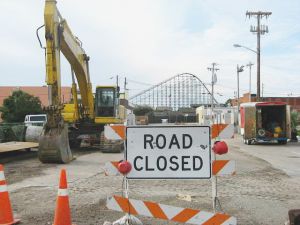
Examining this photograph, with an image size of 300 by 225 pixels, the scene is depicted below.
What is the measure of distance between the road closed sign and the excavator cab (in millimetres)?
18371

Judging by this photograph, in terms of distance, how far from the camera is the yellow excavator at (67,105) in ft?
55.7

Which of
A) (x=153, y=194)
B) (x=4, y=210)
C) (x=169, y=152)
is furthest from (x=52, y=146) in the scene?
(x=169, y=152)

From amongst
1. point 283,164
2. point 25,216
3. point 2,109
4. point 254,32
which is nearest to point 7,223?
point 25,216

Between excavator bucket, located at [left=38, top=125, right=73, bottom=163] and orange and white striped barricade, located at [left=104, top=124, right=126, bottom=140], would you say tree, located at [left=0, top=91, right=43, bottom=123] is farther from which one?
orange and white striped barricade, located at [left=104, top=124, right=126, bottom=140]

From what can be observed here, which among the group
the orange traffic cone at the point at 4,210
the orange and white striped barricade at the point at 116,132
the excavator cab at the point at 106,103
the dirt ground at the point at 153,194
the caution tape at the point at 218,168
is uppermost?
the excavator cab at the point at 106,103

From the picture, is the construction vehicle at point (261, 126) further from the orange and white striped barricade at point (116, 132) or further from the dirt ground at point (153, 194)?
the orange and white striped barricade at point (116, 132)

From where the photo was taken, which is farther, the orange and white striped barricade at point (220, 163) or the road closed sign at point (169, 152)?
the orange and white striped barricade at point (220, 163)

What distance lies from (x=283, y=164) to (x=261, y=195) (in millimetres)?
7835

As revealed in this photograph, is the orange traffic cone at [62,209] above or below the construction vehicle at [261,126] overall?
below

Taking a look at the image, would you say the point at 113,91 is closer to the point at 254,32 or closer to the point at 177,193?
the point at 177,193

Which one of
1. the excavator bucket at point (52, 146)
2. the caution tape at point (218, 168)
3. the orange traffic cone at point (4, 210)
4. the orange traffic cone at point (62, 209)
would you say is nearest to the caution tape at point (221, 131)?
the caution tape at point (218, 168)

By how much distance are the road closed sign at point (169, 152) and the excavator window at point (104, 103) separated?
1850 cm

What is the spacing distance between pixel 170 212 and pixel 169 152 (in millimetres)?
791

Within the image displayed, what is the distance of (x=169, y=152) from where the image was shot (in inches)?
252
